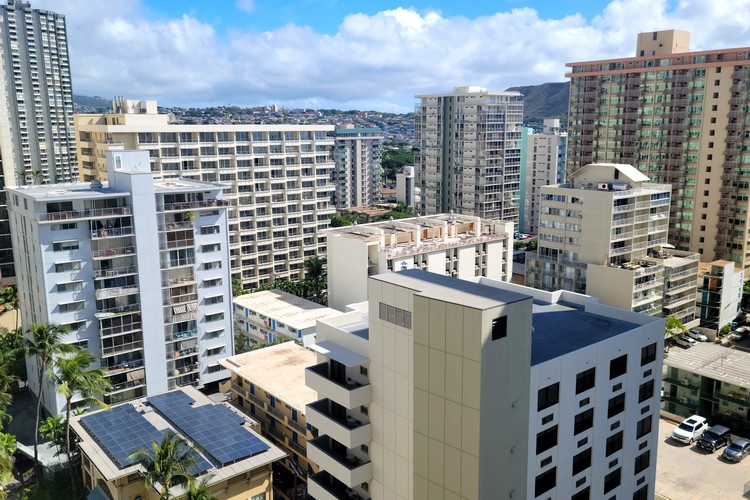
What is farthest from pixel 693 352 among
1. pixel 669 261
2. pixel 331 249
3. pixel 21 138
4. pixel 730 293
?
pixel 21 138

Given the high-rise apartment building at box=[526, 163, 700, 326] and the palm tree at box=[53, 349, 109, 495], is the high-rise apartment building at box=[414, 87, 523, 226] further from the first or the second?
the palm tree at box=[53, 349, 109, 495]

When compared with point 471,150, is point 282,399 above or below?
below

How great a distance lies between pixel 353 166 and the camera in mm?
187125

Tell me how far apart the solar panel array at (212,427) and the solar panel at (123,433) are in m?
1.47

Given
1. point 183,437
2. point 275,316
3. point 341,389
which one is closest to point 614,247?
point 275,316

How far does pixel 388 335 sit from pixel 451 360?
411 centimetres

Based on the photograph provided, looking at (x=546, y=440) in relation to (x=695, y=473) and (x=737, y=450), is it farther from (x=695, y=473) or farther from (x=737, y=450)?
(x=737, y=450)

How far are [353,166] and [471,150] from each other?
6356 cm

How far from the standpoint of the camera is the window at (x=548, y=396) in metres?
29.2

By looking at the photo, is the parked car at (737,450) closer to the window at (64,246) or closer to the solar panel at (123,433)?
the solar panel at (123,433)

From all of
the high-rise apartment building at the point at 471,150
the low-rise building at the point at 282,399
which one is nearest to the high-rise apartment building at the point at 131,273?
the low-rise building at the point at 282,399

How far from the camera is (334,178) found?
18450cm

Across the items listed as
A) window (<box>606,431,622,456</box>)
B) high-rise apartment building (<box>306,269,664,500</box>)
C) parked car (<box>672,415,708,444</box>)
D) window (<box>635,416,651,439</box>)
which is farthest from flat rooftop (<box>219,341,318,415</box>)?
parked car (<box>672,415,708,444</box>)

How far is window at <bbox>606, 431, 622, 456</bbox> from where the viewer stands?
110ft
